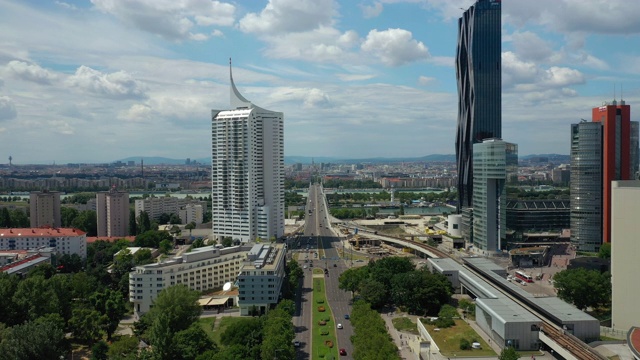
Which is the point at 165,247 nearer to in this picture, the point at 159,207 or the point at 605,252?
the point at 159,207

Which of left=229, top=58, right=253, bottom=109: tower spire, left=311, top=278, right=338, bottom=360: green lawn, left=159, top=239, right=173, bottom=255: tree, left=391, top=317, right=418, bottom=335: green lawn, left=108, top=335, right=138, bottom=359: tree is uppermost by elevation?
left=229, top=58, right=253, bottom=109: tower spire

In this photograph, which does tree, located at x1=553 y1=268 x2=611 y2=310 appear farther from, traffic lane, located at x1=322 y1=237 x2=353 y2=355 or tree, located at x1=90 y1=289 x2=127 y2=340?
tree, located at x1=90 y1=289 x2=127 y2=340

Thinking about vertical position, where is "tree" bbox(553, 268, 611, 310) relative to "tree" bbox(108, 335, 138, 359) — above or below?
above

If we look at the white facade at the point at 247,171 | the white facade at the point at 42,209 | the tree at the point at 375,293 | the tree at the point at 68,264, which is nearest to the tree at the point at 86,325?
the tree at the point at 375,293

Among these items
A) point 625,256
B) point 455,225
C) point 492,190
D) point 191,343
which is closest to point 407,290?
point 625,256

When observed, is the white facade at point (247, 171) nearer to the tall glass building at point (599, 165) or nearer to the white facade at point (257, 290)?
the white facade at point (257, 290)

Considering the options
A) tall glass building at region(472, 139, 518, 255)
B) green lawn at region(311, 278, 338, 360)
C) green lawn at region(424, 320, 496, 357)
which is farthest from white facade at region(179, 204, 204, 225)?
green lawn at region(424, 320, 496, 357)

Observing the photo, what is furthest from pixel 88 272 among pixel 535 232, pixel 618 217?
pixel 535 232
